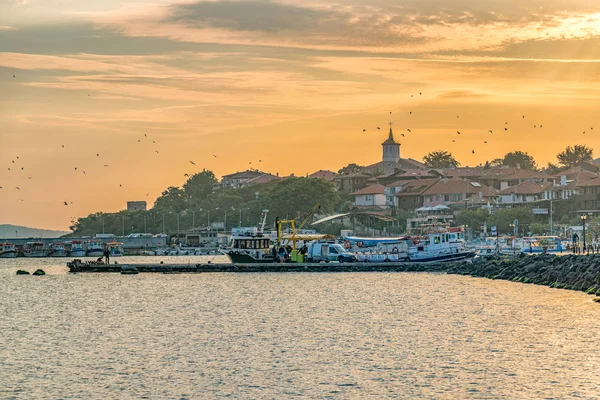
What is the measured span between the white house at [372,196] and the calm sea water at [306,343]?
118692mm

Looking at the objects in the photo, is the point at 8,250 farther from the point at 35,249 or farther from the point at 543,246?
the point at 543,246

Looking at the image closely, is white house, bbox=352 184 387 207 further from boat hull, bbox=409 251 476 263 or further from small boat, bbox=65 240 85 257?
boat hull, bbox=409 251 476 263

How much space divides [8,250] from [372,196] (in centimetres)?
5966

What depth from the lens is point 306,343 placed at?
43594 millimetres

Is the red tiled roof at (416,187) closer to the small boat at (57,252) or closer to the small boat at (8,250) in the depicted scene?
the small boat at (57,252)

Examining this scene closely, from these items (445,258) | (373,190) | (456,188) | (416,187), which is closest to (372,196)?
(373,190)

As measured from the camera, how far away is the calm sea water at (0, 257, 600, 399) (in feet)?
110

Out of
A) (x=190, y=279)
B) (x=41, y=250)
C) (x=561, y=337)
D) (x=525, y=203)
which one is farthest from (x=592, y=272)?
(x=41, y=250)

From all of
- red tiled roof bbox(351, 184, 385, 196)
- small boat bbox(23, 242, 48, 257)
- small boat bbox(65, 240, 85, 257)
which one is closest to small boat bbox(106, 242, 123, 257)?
small boat bbox(65, 240, 85, 257)

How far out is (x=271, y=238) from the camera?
342 ft

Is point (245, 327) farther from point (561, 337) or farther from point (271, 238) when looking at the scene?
point (271, 238)

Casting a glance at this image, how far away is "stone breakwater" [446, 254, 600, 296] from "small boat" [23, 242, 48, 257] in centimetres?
10447

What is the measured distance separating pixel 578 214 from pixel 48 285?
3657 inches

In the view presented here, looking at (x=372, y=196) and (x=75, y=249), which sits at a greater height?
(x=372, y=196)
